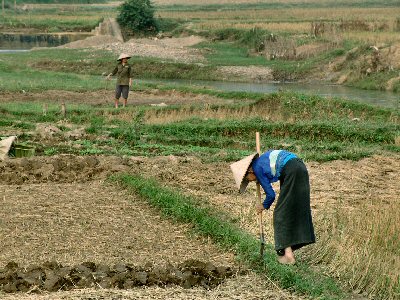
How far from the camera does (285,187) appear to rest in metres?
7.96

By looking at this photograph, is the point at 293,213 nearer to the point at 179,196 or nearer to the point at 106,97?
the point at 179,196

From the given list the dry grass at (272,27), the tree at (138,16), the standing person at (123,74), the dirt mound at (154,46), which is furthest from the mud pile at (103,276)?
the tree at (138,16)

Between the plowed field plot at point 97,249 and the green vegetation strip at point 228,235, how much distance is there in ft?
0.40

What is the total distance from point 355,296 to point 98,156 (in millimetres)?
7163

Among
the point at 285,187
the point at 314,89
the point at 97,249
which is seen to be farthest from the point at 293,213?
the point at 314,89

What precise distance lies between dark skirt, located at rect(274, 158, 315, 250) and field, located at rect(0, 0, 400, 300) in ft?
1.07

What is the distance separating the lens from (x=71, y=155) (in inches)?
552

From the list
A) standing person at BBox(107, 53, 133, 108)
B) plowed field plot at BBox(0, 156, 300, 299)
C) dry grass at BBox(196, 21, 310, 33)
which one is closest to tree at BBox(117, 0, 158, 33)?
dry grass at BBox(196, 21, 310, 33)

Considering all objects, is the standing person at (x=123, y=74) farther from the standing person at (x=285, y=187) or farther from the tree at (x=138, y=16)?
the tree at (x=138, y=16)

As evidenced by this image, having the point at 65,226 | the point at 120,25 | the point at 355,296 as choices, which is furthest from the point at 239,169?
the point at 120,25

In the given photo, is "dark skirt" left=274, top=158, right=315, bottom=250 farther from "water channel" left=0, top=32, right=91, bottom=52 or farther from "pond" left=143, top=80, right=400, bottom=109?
"water channel" left=0, top=32, right=91, bottom=52

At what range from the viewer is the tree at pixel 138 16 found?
143ft

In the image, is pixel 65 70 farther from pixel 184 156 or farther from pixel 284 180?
pixel 284 180

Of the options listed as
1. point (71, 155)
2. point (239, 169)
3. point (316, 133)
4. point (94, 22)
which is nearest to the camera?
point (239, 169)
